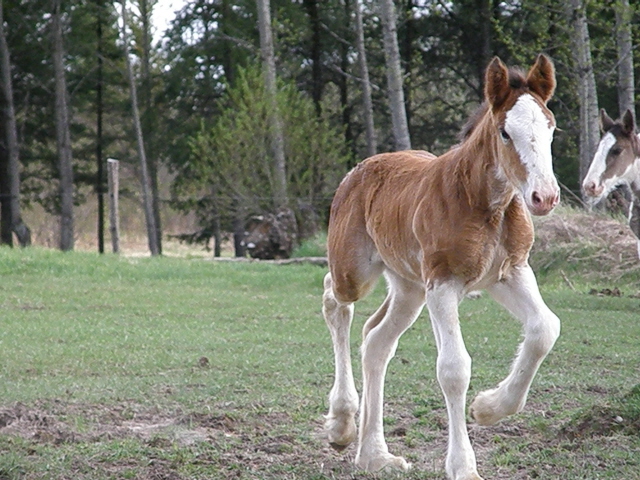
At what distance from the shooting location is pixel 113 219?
20.3m

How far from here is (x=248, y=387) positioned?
24.2 feet

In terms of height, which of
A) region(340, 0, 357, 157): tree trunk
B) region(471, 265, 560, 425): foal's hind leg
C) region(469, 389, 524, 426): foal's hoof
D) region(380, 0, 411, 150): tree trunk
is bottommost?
region(469, 389, 524, 426): foal's hoof

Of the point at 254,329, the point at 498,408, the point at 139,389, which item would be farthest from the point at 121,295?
the point at 498,408

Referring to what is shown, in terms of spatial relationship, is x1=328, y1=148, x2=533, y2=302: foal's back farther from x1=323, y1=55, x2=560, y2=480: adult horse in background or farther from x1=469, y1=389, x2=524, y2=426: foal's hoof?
x1=469, y1=389, x2=524, y2=426: foal's hoof

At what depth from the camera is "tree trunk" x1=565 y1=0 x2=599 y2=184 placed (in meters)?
17.1

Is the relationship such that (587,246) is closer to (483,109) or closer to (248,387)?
(248,387)

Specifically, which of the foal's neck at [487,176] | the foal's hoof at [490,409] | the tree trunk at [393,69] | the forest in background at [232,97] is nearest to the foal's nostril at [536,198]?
Answer: the foal's neck at [487,176]

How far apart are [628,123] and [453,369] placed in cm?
887

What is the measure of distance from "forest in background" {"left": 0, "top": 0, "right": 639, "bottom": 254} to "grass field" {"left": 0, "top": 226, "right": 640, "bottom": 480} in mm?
9985

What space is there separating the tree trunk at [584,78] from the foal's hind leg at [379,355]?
40.7 ft

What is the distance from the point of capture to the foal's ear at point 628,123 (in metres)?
12.2

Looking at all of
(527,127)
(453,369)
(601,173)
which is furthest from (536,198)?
(601,173)

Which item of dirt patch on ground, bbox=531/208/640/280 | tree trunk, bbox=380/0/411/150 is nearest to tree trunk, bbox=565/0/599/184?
dirt patch on ground, bbox=531/208/640/280

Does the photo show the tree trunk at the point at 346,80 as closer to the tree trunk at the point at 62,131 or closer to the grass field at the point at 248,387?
the tree trunk at the point at 62,131
